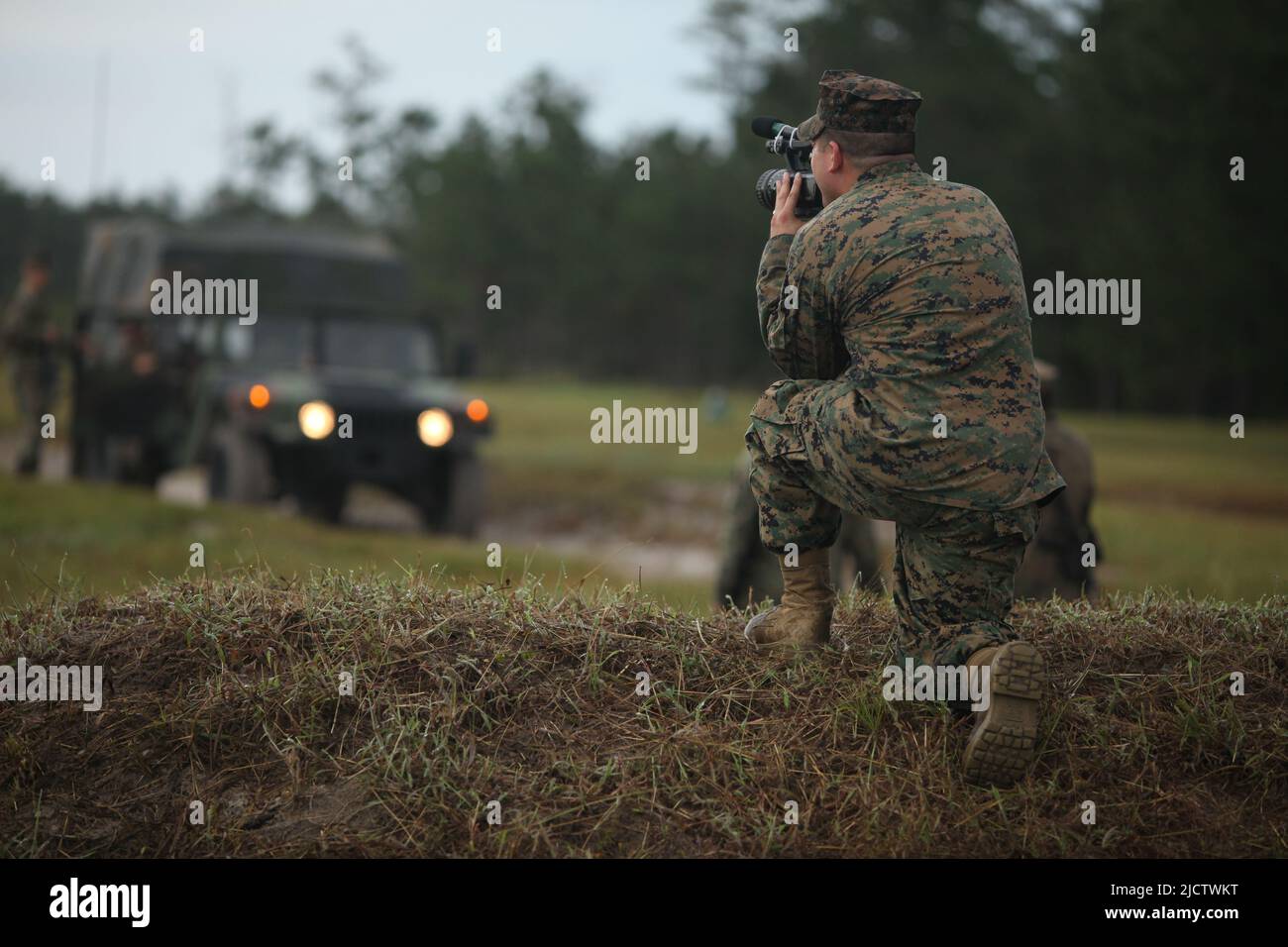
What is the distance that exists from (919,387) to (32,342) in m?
13.0

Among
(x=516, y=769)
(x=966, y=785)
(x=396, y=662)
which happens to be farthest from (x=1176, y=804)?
(x=396, y=662)

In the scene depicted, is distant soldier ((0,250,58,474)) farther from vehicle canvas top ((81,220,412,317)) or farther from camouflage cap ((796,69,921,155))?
camouflage cap ((796,69,921,155))

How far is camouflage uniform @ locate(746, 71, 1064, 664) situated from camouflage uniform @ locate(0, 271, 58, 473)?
41.1 feet

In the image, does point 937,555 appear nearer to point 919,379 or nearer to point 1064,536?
point 919,379

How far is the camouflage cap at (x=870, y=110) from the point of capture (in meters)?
4.08

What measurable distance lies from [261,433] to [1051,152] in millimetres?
35827

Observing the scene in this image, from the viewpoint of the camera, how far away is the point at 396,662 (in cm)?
416

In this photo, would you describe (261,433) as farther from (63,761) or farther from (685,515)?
(63,761)

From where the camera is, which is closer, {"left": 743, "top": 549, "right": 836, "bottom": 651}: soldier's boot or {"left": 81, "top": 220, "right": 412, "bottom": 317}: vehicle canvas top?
{"left": 743, "top": 549, "right": 836, "bottom": 651}: soldier's boot

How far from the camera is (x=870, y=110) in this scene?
4.09 m

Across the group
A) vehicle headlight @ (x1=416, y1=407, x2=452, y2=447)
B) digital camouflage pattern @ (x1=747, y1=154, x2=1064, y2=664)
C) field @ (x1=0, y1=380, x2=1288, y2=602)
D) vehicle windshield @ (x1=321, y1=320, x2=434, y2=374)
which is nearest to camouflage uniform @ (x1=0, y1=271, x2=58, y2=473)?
field @ (x1=0, y1=380, x2=1288, y2=602)

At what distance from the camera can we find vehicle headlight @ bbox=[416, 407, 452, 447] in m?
12.7

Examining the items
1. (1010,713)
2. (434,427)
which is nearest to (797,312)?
(1010,713)

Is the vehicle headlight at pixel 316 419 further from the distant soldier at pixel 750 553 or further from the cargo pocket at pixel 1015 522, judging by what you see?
the cargo pocket at pixel 1015 522
